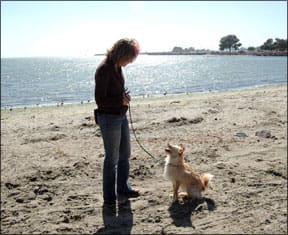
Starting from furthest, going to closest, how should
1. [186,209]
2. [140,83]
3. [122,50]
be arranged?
1. [140,83]
2. [186,209]
3. [122,50]

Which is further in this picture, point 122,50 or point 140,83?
point 140,83

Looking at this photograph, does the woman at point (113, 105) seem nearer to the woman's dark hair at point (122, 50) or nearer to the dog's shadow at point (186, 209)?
the woman's dark hair at point (122, 50)

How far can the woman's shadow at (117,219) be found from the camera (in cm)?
457

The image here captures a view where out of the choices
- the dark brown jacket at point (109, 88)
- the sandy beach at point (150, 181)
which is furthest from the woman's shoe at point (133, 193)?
the dark brown jacket at point (109, 88)

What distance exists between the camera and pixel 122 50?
459 cm

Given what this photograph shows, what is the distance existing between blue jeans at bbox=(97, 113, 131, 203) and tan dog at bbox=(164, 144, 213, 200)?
55 centimetres

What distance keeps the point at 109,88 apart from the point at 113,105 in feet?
0.67

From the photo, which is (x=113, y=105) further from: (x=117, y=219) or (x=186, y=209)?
(x=186, y=209)

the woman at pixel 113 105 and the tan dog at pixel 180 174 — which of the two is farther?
the tan dog at pixel 180 174

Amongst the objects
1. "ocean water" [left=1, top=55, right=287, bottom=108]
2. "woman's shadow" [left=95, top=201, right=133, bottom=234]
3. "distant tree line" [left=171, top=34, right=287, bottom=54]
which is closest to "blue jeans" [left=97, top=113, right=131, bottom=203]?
"woman's shadow" [left=95, top=201, right=133, bottom=234]

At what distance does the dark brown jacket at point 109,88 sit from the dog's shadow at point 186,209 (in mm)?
1364

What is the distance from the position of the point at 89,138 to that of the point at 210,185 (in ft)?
13.0

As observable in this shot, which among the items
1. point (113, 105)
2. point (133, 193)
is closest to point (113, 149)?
point (113, 105)

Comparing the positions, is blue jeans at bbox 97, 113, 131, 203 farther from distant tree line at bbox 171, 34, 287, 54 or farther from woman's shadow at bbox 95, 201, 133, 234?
distant tree line at bbox 171, 34, 287, 54
